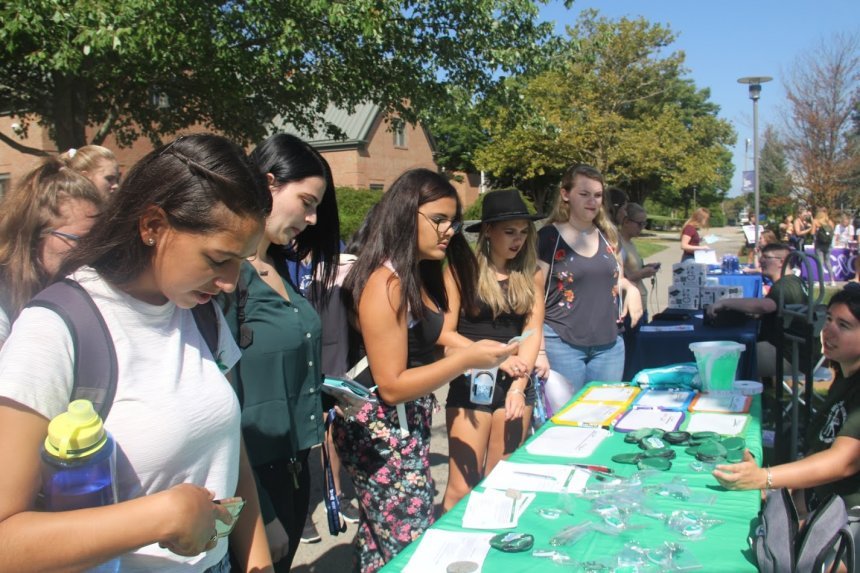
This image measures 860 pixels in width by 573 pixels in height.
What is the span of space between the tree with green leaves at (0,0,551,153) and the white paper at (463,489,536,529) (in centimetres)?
650

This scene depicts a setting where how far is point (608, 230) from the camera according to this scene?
14.3 feet

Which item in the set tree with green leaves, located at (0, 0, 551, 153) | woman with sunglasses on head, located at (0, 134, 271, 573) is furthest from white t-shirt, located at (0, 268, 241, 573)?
tree with green leaves, located at (0, 0, 551, 153)

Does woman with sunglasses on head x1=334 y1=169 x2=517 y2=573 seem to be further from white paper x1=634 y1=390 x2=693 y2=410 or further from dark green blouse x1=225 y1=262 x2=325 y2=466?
white paper x1=634 y1=390 x2=693 y2=410

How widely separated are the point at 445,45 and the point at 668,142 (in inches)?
902

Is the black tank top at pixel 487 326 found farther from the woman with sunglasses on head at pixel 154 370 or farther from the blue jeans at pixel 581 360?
the woman with sunglasses on head at pixel 154 370

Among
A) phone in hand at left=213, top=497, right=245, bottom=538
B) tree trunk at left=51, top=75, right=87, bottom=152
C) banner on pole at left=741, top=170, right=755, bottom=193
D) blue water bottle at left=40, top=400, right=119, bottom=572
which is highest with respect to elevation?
tree trunk at left=51, top=75, right=87, bottom=152

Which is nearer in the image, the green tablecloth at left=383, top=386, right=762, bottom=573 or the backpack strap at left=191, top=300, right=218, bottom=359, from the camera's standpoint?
the backpack strap at left=191, top=300, right=218, bottom=359

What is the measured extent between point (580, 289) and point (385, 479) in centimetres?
201

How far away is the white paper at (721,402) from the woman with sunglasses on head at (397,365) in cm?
→ 105

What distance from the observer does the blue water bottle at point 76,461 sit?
3.07 ft

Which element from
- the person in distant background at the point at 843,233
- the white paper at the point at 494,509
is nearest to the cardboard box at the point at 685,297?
the white paper at the point at 494,509

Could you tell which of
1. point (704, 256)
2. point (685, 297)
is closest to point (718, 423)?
point (685, 297)

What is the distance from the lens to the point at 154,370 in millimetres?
1165

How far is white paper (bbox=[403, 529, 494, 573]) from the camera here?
160cm
